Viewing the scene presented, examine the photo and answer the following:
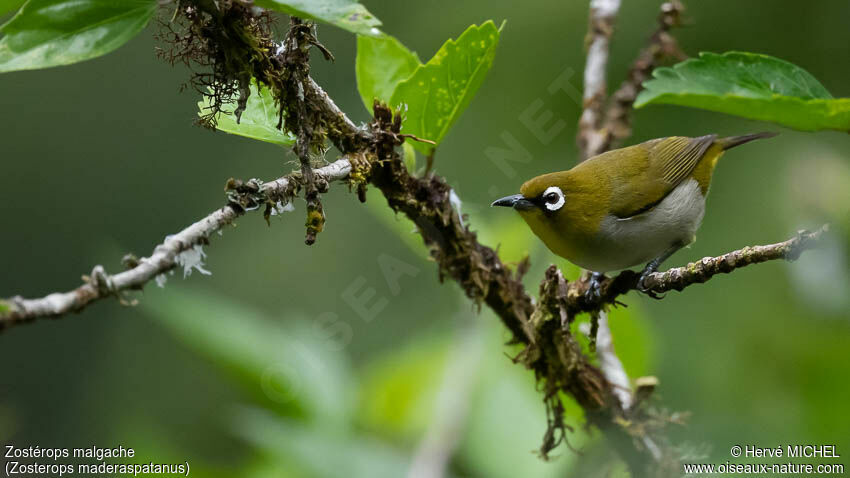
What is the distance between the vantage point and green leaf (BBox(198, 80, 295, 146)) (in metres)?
2.09

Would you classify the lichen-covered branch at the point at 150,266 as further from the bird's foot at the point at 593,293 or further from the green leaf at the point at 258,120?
the bird's foot at the point at 593,293

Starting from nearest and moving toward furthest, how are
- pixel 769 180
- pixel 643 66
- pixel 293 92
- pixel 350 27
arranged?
pixel 350 27 → pixel 293 92 → pixel 643 66 → pixel 769 180

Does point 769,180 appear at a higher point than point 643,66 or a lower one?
higher

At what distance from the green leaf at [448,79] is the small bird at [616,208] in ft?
3.77

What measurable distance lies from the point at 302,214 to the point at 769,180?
5.13 metres

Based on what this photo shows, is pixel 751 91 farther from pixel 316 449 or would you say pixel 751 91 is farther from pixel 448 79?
pixel 316 449

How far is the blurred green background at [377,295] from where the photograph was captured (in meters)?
3.05

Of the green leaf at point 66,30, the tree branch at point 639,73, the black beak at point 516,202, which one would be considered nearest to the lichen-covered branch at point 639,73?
the tree branch at point 639,73

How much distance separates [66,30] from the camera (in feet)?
5.33

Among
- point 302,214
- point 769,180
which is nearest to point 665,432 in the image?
point 769,180

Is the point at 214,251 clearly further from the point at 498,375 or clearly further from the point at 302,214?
the point at 498,375

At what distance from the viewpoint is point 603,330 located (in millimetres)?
A: 3049

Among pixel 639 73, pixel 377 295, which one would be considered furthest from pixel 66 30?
pixel 377 295

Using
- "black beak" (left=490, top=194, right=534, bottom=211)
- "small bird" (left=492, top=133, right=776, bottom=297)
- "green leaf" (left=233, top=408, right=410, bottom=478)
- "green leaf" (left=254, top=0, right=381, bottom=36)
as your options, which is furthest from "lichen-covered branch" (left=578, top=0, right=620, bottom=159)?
"green leaf" (left=254, top=0, right=381, bottom=36)
